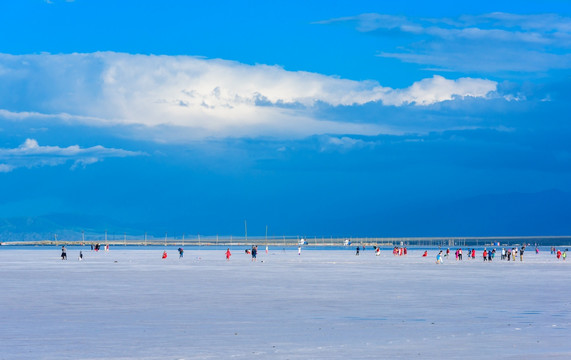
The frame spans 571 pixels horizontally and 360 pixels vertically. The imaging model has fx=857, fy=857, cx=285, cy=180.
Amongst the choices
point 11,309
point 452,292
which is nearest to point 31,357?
point 11,309

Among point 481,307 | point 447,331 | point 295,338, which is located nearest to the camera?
point 295,338

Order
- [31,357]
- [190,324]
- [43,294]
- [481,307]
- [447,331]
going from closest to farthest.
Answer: [31,357], [447,331], [190,324], [481,307], [43,294]

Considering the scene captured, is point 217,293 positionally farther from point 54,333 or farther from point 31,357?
point 31,357

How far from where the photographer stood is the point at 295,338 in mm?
19484

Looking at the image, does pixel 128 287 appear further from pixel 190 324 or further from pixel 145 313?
pixel 190 324

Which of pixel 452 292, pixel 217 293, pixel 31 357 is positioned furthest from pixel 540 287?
pixel 31 357

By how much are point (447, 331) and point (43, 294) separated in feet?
60.6

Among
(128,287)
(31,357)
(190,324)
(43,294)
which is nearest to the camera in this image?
(31,357)

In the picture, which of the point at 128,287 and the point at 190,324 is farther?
the point at 128,287

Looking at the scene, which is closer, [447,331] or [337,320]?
[447,331]

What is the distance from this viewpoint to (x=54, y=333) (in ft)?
66.8

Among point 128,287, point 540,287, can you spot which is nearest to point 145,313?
point 128,287

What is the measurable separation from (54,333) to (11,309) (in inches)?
274

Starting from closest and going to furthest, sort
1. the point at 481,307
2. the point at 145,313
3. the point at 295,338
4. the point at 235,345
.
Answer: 1. the point at 235,345
2. the point at 295,338
3. the point at 145,313
4. the point at 481,307
